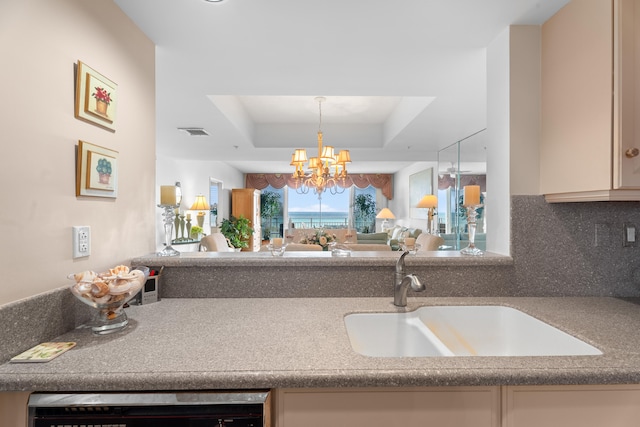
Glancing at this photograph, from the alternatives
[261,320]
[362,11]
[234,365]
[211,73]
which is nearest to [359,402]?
[234,365]

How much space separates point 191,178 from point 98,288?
5694mm

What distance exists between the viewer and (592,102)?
1.28 metres

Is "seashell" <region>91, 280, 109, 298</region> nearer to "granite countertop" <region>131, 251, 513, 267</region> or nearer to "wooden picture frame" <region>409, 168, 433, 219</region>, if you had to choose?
"granite countertop" <region>131, 251, 513, 267</region>

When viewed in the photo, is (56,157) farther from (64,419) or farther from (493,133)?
(493,133)

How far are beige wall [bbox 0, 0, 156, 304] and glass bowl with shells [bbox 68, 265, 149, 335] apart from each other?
0.38ft

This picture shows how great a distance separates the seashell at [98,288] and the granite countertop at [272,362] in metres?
0.14

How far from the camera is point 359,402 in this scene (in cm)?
90

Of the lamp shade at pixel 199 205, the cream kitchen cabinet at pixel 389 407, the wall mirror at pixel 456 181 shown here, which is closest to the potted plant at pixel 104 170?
the cream kitchen cabinet at pixel 389 407

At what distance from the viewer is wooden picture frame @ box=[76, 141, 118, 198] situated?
123cm

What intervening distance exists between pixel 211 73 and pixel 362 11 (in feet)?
3.65

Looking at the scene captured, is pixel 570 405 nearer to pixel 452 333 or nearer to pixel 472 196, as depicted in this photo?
pixel 452 333

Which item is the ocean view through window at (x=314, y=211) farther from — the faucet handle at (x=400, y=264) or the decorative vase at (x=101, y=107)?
the decorative vase at (x=101, y=107)

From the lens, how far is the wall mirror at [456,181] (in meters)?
4.36

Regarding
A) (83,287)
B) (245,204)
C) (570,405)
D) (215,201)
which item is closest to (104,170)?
(83,287)
